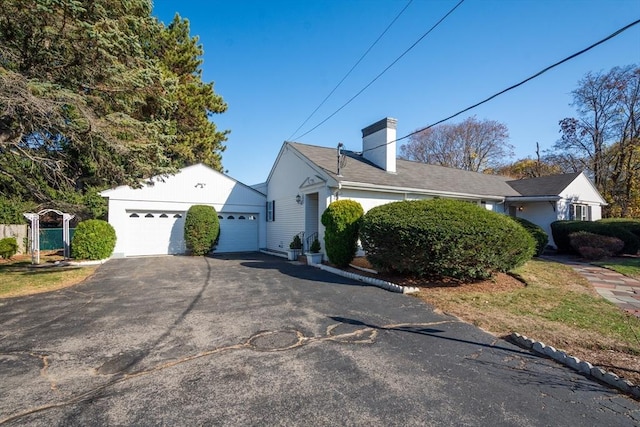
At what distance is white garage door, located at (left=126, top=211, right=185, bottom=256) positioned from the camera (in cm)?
1430

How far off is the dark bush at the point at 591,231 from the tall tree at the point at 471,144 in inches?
740

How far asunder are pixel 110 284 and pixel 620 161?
32.7 m

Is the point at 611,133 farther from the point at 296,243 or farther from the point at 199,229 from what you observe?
the point at 199,229

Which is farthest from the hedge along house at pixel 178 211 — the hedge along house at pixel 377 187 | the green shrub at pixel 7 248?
the green shrub at pixel 7 248

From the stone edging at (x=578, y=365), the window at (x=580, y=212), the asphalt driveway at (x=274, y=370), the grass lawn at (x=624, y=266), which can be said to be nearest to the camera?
the asphalt driveway at (x=274, y=370)

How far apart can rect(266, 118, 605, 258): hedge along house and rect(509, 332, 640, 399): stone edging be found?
26.0ft

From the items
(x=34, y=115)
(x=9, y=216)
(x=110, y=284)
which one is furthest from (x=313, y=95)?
(x=9, y=216)

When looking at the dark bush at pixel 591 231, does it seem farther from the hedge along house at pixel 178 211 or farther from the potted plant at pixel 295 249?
the hedge along house at pixel 178 211

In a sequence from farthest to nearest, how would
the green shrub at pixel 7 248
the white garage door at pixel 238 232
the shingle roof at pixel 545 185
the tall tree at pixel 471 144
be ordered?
the tall tree at pixel 471 144 < the shingle roof at pixel 545 185 < the white garage door at pixel 238 232 < the green shrub at pixel 7 248

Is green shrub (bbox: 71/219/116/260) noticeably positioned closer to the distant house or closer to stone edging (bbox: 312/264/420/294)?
the distant house

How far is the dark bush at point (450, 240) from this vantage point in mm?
7340

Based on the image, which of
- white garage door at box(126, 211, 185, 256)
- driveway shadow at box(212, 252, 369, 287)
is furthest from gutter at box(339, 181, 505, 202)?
white garage door at box(126, 211, 185, 256)

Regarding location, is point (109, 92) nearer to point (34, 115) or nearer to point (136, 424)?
point (34, 115)

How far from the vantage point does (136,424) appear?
103 inches
